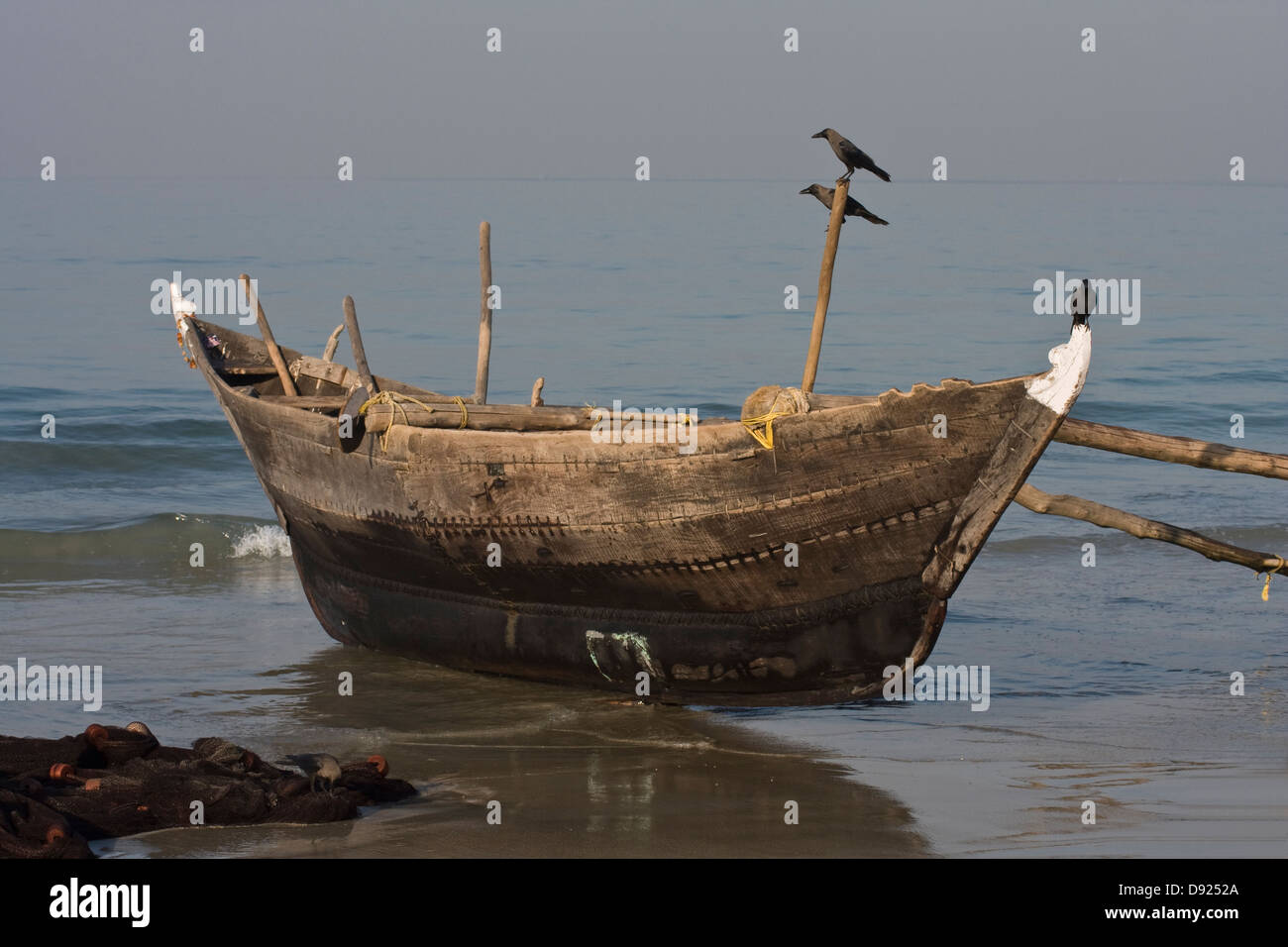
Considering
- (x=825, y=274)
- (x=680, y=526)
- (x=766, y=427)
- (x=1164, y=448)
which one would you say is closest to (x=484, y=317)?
(x=825, y=274)

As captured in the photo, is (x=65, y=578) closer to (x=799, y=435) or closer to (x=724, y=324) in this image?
(x=799, y=435)

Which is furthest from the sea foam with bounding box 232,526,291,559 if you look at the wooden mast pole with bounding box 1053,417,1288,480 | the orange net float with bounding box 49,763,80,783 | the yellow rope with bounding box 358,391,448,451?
the wooden mast pole with bounding box 1053,417,1288,480

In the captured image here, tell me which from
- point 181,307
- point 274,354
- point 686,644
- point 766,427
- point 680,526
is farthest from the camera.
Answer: point 181,307

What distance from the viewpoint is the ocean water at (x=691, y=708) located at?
230 inches

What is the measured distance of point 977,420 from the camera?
5.86m

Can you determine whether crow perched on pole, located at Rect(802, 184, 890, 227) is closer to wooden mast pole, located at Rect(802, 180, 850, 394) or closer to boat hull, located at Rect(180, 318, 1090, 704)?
wooden mast pole, located at Rect(802, 180, 850, 394)

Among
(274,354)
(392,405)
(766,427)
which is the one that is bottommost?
(766,427)

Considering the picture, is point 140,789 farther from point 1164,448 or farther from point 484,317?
point 484,317

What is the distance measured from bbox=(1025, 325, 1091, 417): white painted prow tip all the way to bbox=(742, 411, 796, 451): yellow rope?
106 centimetres

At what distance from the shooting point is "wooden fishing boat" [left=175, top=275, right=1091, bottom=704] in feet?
19.7

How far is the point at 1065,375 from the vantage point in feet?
18.4

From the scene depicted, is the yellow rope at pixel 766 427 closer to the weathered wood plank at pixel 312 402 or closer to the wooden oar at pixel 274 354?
the weathered wood plank at pixel 312 402

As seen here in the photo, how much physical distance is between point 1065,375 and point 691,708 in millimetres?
2777

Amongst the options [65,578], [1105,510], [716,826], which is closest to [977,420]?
[1105,510]
